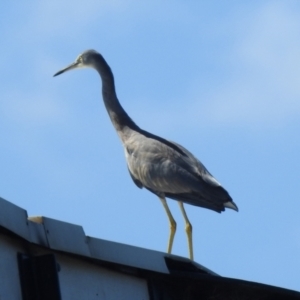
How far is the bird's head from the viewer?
11.8m

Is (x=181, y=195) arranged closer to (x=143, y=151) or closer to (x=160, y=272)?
(x=143, y=151)

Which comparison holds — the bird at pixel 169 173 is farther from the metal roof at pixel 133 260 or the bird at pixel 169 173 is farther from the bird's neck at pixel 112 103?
the metal roof at pixel 133 260

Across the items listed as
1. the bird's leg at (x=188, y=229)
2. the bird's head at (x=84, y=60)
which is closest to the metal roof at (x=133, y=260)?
the bird's leg at (x=188, y=229)

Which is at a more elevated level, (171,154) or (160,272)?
(171,154)

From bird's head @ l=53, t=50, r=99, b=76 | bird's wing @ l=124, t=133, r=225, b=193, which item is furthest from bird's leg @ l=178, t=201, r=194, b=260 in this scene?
bird's head @ l=53, t=50, r=99, b=76

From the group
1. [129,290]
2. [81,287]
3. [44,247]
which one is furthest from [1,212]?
[129,290]

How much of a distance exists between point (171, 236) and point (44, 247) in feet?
16.9

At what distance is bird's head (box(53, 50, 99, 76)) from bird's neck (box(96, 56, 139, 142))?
4.2 inches

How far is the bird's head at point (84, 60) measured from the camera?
11781 mm

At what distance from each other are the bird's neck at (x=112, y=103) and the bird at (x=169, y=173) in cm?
1

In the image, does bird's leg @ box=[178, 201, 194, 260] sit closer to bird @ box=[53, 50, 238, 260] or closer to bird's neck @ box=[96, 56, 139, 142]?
bird @ box=[53, 50, 238, 260]

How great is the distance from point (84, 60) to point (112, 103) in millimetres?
792

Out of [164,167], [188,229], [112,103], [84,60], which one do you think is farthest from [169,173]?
[84,60]

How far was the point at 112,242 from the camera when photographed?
5555 mm
